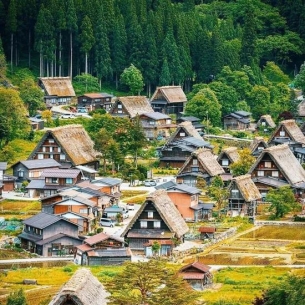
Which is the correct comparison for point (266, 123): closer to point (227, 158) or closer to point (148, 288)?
point (227, 158)

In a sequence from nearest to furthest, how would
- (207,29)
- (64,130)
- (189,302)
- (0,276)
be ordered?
(189,302) < (0,276) < (64,130) < (207,29)

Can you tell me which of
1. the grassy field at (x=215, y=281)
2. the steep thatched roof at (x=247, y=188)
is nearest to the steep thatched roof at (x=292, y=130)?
the steep thatched roof at (x=247, y=188)

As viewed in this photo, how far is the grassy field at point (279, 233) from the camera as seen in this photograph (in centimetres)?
6084

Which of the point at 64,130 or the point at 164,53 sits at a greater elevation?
the point at 164,53

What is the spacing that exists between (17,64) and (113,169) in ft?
70.1

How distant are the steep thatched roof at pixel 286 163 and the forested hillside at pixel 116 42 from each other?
74.4 ft

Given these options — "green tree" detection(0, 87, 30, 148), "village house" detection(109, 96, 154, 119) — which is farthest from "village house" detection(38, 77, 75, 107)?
"green tree" detection(0, 87, 30, 148)

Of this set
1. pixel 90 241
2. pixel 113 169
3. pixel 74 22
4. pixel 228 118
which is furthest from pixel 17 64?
pixel 90 241

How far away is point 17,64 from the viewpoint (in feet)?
303

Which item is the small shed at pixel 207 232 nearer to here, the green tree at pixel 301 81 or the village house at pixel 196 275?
the village house at pixel 196 275

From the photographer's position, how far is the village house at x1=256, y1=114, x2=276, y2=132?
284 feet

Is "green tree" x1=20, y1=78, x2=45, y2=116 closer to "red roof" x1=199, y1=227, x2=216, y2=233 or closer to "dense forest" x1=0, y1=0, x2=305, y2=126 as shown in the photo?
"dense forest" x1=0, y1=0, x2=305, y2=126

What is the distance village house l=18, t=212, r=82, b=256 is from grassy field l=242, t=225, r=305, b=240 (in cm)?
861

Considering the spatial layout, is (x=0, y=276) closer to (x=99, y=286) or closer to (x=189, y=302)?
(x=99, y=286)
